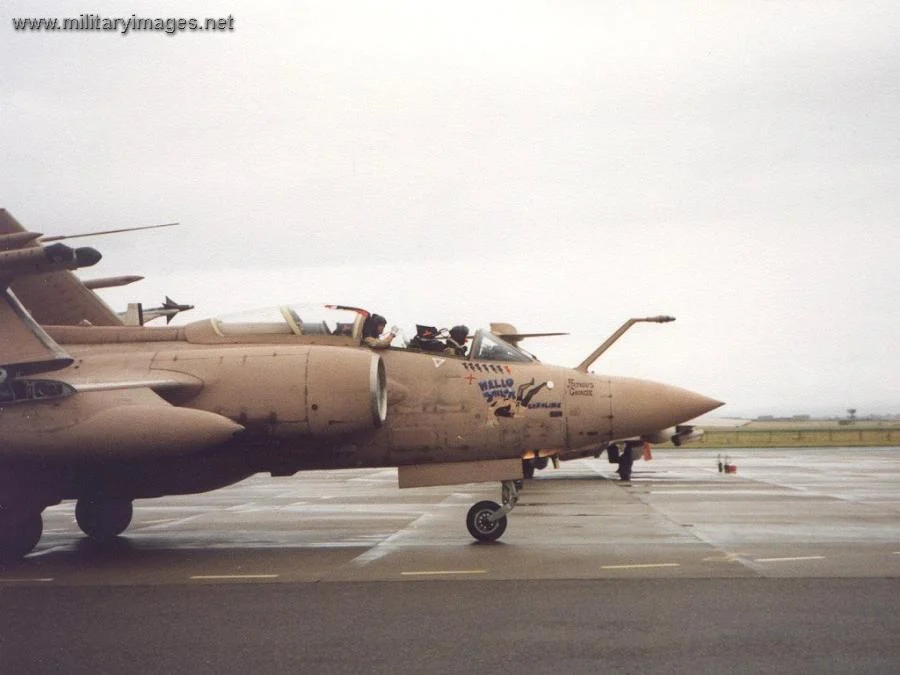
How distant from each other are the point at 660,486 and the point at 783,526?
10371 millimetres

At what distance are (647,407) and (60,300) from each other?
9.50m

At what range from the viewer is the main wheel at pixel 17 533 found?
13.7m

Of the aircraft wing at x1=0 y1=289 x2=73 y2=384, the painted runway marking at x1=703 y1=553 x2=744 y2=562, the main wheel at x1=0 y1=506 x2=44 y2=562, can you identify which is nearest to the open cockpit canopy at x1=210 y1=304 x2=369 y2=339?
the aircraft wing at x1=0 y1=289 x2=73 y2=384

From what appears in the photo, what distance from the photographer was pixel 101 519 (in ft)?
52.9

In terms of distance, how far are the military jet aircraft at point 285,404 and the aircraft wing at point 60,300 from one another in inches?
39.7

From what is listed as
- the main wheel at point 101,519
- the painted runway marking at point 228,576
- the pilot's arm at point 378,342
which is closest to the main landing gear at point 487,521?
the pilot's arm at point 378,342

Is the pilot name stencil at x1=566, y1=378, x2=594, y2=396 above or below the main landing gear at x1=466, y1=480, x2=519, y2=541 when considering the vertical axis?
above

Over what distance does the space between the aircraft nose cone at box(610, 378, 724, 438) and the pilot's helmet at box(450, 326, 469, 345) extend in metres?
2.29

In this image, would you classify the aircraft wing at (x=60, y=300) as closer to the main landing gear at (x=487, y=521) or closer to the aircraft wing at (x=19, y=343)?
the aircraft wing at (x=19, y=343)

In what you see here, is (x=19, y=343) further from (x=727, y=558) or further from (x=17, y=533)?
(x=727, y=558)

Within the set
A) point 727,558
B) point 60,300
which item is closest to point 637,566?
point 727,558

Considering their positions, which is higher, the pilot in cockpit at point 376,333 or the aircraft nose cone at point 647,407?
the pilot in cockpit at point 376,333

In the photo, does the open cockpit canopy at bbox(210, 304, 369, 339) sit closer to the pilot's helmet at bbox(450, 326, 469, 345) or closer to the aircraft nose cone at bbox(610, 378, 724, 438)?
the pilot's helmet at bbox(450, 326, 469, 345)

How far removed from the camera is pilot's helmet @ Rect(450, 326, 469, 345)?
49.2 ft
